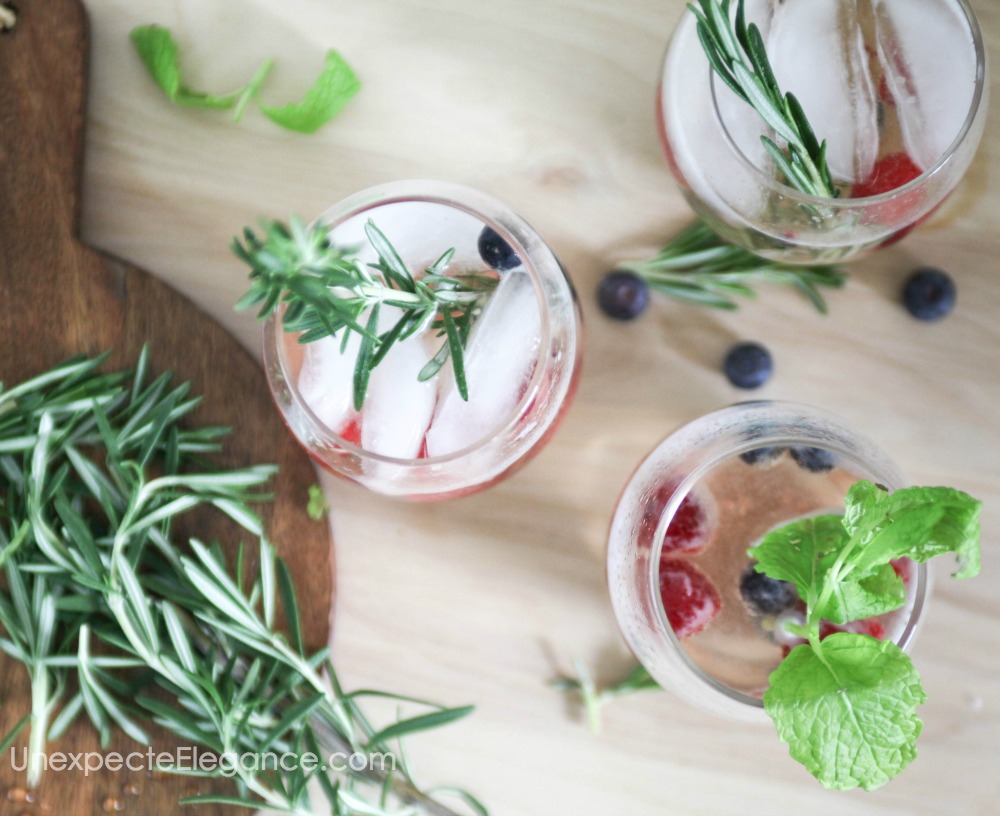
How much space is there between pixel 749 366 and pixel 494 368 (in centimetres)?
24

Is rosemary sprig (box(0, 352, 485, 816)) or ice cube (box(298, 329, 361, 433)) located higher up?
ice cube (box(298, 329, 361, 433))

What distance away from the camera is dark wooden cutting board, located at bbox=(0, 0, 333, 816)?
0.69m

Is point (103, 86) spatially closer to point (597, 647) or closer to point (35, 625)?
point (35, 625)

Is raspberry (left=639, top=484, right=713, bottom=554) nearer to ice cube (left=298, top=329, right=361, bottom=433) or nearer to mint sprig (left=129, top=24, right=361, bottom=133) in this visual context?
ice cube (left=298, top=329, right=361, bottom=433)

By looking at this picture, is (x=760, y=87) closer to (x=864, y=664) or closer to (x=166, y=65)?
(x=864, y=664)

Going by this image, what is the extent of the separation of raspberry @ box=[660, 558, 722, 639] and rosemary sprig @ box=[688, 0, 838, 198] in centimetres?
26

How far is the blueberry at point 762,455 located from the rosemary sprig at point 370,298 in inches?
7.9

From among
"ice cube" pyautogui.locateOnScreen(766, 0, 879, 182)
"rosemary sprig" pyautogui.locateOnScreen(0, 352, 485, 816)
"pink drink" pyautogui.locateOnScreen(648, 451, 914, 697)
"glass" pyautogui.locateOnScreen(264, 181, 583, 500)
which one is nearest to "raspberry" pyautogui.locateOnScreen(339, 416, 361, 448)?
"glass" pyautogui.locateOnScreen(264, 181, 583, 500)

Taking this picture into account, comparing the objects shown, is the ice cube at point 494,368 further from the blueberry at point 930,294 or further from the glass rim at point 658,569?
the blueberry at point 930,294

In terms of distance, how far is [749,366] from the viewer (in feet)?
2.32

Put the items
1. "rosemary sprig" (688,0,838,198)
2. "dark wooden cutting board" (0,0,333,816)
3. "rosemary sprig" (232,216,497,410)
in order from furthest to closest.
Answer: "dark wooden cutting board" (0,0,333,816) → "rosemary sprig" (688,0,838,198) → "rosemary sprig" (232,216,497,410)

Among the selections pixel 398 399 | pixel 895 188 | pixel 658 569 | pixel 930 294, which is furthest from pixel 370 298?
pixel 930 294

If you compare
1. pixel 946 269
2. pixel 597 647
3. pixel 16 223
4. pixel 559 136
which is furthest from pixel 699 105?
pixel 16 223

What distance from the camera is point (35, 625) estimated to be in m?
0.65
